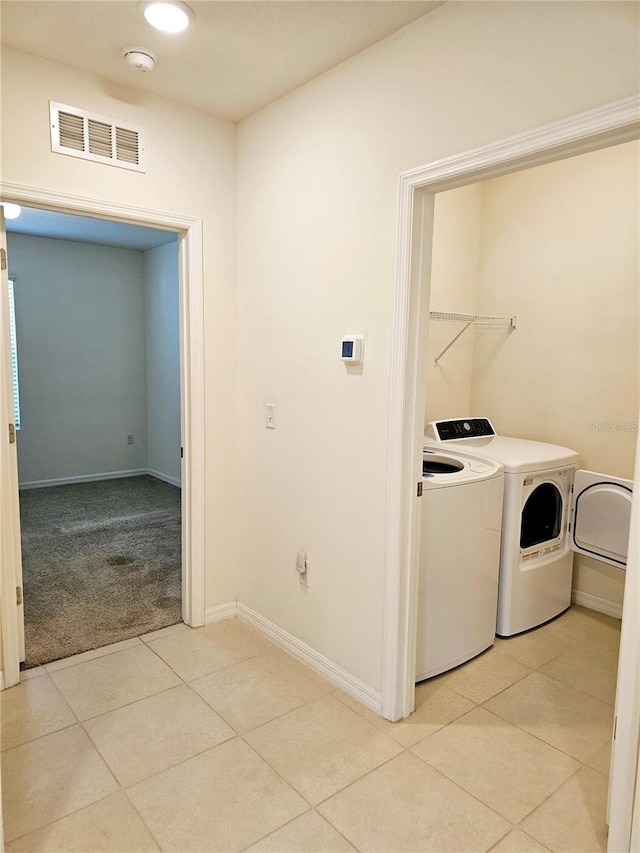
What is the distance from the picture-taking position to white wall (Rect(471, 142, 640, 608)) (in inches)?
123

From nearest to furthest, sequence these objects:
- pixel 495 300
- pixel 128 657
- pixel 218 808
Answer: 1. pixel 218 808
2. pixel 128 657
3. pixel 495 300

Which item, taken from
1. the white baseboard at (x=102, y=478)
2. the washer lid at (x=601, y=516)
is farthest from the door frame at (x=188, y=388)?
the white baseboard at (x=102, y=478)

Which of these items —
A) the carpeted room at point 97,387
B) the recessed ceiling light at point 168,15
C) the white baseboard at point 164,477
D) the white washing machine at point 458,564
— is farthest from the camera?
the white baseboard at point 164,477

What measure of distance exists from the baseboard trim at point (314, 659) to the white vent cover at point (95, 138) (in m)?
2.34

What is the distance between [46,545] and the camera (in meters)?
4.26

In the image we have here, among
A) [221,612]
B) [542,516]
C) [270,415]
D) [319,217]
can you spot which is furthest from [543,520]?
[319,217]

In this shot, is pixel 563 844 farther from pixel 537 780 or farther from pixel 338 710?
pixel 338 710

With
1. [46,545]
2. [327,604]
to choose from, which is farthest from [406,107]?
[46,545]

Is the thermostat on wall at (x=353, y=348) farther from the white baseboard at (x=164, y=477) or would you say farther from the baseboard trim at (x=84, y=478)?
the baseboard trim at (x=84, y=478)

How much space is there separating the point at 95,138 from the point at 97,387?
4.24 metres

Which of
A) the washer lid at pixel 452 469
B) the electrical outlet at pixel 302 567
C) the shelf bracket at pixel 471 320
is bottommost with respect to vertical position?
the electrical outlet at pixel 302 567

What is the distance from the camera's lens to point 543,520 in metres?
3.20

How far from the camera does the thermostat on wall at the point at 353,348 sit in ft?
7.57

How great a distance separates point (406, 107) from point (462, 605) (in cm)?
213
